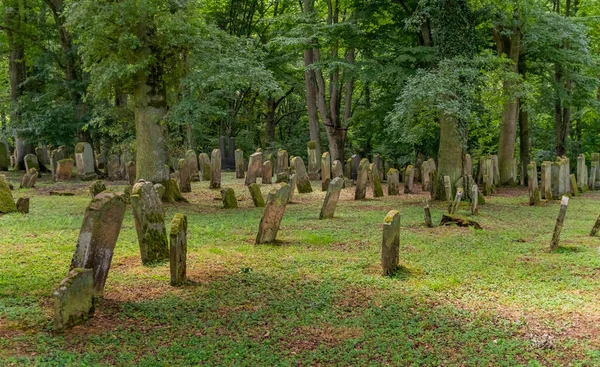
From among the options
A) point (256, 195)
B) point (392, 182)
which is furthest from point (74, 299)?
point (392, 182)

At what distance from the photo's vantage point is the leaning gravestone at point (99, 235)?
5.64m

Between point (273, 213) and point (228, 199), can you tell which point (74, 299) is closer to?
point (273, 213)

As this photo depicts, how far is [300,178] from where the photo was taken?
1669cm

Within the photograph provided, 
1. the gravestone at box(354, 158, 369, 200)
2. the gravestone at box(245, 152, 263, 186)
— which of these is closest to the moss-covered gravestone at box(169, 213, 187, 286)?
the gravestone at box(354, 158, 369, 200)

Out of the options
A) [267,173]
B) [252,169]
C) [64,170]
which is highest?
[64,170]

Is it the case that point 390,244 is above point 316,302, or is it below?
above

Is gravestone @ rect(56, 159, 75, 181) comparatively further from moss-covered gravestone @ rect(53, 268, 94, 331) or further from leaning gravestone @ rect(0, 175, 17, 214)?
moss-covered gravestone @ rect(53, 268, 94, 331)

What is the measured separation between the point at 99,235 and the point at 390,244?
3589 millimetres

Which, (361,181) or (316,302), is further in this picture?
(361,181)

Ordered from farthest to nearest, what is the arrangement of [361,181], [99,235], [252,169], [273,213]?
[252,169] → [361,181] → [273,213] → [99,235]

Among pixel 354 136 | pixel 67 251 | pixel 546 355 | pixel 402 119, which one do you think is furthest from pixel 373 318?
pixel 354 136

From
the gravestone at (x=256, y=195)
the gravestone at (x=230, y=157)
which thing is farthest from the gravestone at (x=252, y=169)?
the gravestone at (x=230, y=157)

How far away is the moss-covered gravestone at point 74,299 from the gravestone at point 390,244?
365 cm

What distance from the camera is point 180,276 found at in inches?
260
